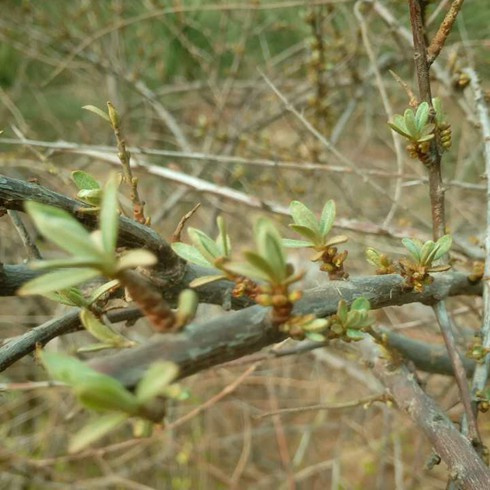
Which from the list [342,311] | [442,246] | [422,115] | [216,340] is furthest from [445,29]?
[216,340]

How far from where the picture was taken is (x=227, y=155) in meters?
1.70

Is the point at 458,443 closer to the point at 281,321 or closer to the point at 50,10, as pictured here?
the point at 281,321

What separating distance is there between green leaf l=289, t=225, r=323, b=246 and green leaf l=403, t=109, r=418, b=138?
7.0 inches

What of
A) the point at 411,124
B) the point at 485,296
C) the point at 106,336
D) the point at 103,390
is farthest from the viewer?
the point at 485,296

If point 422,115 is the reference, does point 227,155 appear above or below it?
below

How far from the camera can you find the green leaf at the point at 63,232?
11.1 inches

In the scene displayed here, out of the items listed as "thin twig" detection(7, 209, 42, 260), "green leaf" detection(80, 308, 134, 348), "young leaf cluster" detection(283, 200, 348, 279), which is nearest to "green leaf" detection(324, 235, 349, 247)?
"young leaf cluster" detection(283, 200, 348, 279)

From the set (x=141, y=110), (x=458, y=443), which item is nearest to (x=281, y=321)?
(x=458, y=443)

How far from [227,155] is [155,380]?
4.82 ft

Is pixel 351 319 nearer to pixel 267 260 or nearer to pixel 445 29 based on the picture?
pixel 267 260

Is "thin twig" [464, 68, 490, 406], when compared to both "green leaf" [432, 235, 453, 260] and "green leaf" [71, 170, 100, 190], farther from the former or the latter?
"green leaf" [71, 170, 100, 190]

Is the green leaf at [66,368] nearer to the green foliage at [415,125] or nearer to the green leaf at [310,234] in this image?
the green leaf at [310,234]

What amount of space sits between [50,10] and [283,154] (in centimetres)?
147

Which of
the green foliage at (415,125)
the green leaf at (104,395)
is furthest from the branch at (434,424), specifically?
the green leaf at (104,395)
